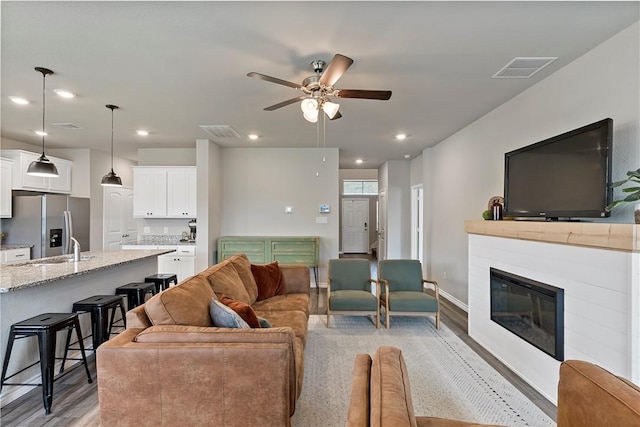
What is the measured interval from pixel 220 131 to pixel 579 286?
183 inches

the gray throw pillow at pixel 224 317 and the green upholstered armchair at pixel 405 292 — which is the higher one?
the gray throw pillow at pixel 224 317

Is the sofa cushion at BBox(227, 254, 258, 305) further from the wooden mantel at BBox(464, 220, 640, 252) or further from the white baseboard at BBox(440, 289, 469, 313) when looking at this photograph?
the white baseboard at BBox(440, 289, 469, 313)

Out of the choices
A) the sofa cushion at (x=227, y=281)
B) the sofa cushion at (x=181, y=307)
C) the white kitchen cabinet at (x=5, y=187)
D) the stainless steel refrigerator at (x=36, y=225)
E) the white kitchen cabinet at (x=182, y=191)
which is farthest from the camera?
the white kitchen cabinet at (x=182, y=191)

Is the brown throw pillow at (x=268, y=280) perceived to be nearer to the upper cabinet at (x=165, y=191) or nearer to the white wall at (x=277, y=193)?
the white wall at (x=277, y=193)

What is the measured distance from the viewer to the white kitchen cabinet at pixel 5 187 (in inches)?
193

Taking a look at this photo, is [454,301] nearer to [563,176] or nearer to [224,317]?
[563,176]

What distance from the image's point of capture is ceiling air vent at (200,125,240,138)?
Result: 4.68 m

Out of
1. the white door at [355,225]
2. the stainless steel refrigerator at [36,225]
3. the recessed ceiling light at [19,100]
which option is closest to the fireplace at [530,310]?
the recessed ceiling light at [19,100]

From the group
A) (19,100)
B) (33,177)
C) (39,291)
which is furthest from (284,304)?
(33,177)

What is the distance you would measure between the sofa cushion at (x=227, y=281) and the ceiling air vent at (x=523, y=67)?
3.05 meters

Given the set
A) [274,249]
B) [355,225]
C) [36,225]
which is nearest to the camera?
[36,225]

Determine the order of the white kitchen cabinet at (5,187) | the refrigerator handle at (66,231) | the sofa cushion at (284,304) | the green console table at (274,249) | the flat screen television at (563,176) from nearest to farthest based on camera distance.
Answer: the flat screen television at (563,176)
the sofa cushion at (284,304)
the white kitchen cabinet at (5,187)
the refrigerator handle at (66,231)
the green console table at (274,249)

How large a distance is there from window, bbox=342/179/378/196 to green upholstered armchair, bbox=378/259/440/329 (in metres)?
7.59

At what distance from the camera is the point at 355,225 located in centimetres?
1162
